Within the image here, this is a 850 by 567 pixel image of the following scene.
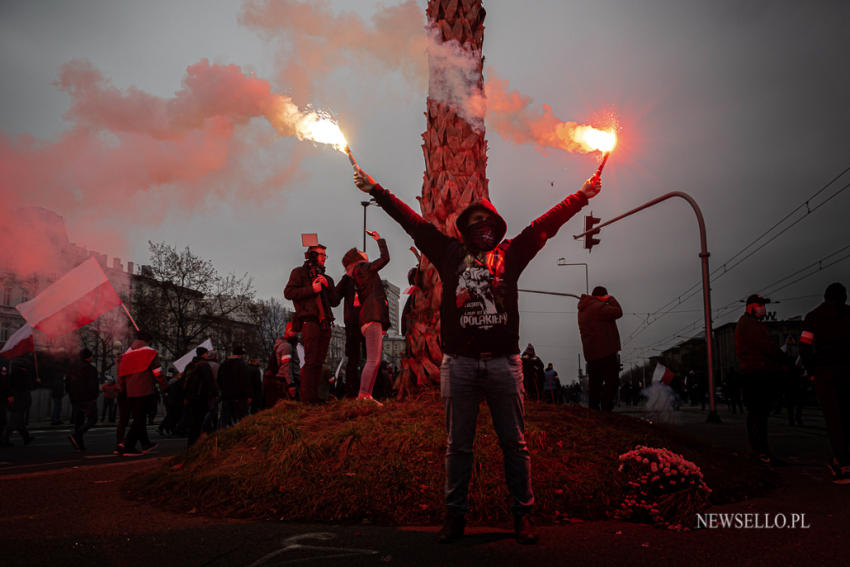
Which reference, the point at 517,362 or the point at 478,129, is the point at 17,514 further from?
the point at 478,129

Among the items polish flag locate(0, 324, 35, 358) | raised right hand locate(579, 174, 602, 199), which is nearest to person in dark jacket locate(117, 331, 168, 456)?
polish flag locate(0, 324, 35, 358)

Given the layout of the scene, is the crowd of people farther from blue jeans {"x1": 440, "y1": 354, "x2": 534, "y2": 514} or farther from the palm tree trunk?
the palm tree trunk

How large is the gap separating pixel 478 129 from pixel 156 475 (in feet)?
17.7

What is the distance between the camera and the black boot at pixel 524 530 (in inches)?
140

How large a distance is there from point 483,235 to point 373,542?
212 centimetres

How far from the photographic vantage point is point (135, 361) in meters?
9.18

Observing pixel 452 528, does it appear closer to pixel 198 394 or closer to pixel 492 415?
pixel 492 415

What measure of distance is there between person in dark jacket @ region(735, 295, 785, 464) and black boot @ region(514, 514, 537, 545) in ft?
15.1

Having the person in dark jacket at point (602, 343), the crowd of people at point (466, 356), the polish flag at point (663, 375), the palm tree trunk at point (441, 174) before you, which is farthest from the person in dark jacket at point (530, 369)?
the palm tree trunk at point (441, 174)

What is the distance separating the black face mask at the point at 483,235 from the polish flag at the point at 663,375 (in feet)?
33.9

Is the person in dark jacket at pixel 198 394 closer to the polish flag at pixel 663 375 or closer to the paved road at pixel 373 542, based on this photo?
the paved road at pixel 373 542

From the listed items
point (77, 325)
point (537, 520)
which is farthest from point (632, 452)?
point (77, 325)

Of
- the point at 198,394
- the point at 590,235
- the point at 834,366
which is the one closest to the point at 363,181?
the point at 834,366

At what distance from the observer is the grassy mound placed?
4.29m
